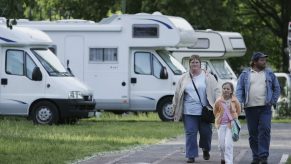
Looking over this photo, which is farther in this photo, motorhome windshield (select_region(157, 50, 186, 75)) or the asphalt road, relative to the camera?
motorhome windshield (select_region(157, 50, 186, 75))

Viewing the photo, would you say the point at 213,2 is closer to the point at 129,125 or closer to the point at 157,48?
the point at 157,48

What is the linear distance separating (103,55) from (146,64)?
4.47 ft

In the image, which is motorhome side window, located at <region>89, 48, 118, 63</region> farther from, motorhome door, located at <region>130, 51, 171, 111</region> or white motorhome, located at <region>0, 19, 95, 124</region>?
white motorhome, located at <region>0, 19, 95, 124</region>

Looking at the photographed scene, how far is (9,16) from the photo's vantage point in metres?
13.1

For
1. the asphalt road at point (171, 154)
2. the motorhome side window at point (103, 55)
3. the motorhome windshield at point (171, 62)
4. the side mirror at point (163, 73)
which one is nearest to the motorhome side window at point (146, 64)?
the side mirror at point (163, 73)

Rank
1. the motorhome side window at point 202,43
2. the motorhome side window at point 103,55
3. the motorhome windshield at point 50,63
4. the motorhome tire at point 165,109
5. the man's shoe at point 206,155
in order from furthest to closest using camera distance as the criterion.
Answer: the motorhome side window at point 202,43 < the motorhome side window at point 103,55 < the motorhome tire at point 165,109 < the motorhome windshield at point 50,63 < the man's shoe at point 206,155

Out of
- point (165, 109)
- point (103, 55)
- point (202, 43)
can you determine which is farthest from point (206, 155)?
point (202, 43)

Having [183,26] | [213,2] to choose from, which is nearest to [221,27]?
[213,2]

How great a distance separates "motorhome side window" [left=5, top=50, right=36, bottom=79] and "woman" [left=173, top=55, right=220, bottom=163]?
416 inches

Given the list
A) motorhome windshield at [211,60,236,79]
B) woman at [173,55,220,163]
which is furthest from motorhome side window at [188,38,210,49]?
woman at [173,55,220,163]

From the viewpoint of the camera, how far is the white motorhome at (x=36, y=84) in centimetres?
2453

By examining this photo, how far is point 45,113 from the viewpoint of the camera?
24.6m

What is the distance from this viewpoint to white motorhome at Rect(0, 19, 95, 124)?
80.5 feet

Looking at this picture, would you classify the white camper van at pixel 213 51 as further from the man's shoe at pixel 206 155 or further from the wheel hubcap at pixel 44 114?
the man's shoe at pixel 206 155
